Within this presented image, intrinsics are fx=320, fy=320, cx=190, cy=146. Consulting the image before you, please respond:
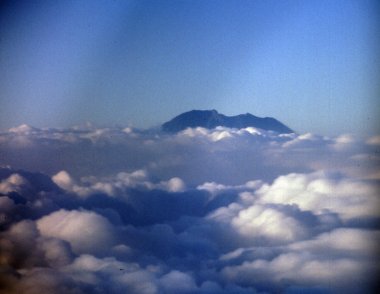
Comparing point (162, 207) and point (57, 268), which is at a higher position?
point (162, 207)

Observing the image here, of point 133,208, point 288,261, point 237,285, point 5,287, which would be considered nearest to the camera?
point 5,287

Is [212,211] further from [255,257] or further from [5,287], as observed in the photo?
[5,287]

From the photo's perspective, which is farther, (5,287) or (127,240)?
(127,240)

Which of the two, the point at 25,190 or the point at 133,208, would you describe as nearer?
the point at 25,190

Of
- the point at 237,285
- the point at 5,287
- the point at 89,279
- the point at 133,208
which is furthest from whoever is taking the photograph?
the point at 133,208

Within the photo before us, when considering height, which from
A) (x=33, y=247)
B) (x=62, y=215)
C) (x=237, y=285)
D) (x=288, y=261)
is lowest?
(x=237, y=285)

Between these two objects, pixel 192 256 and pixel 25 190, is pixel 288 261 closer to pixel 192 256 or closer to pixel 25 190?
pixel 192 256

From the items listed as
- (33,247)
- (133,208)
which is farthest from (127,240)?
(33,247)

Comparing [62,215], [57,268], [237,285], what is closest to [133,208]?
[62,215]

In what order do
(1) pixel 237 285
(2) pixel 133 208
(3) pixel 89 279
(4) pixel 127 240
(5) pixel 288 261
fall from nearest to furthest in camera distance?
(3) pixel 89 279 → (5) pixel 288 261 → (1) pixel 237 285 → (4) pixel 127 240 → (2) pixel 133 208
